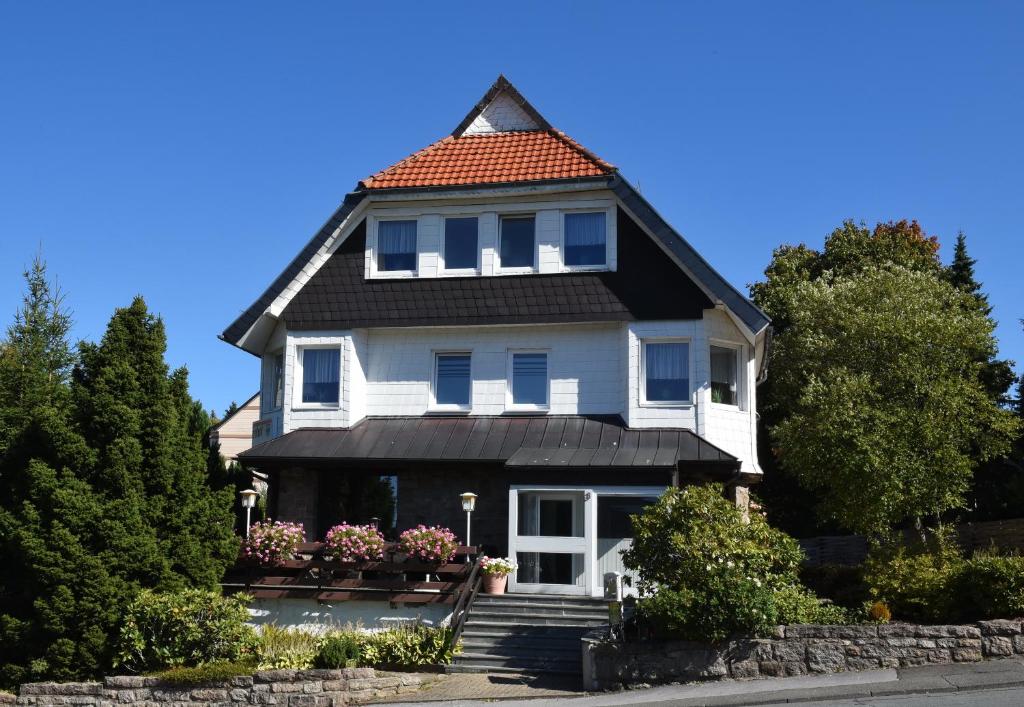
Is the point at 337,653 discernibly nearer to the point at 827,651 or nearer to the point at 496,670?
the point at 496,670

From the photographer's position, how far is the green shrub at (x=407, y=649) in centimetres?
1700

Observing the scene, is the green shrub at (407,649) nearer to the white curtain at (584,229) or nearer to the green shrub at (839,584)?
the green shrub at (839,584)

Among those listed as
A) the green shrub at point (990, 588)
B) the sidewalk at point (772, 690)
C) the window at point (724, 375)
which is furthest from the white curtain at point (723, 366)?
the sidewalk at point (772, 690)

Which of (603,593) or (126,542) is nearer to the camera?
(126,542)

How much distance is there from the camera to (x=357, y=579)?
1916 centimetres

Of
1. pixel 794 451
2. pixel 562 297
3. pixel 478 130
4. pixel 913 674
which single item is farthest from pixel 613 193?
pixel 913 674

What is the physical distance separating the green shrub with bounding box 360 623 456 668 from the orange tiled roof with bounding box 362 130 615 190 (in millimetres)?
9746

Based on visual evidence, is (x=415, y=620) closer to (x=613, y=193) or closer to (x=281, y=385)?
(x=281, y=385)

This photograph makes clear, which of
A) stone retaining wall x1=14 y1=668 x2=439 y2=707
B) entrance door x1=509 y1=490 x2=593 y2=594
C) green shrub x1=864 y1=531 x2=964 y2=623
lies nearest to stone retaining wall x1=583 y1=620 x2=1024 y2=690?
green shrub x1=864 y1=531 x2=964 y2=623

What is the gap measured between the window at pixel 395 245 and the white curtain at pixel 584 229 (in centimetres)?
338

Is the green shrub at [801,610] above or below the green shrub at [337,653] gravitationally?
above

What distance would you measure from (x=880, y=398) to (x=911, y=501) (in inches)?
110

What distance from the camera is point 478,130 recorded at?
25.1 metres

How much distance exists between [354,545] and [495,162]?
9.07m
